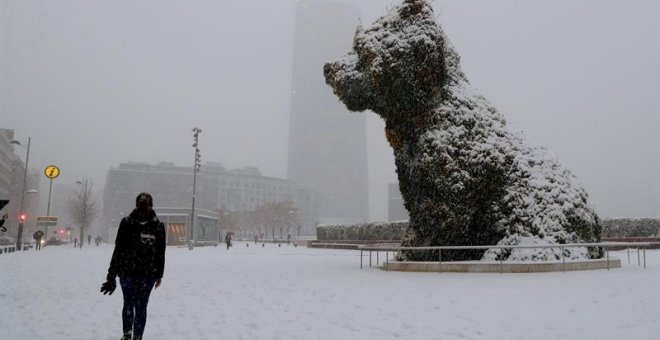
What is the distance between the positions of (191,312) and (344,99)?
925 centimetres

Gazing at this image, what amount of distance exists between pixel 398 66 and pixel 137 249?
10.5 metres

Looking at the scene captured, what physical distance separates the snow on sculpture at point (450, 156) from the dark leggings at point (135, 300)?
978 cm

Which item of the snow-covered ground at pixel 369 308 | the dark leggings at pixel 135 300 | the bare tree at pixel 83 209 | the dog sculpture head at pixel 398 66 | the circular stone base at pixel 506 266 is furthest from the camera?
the bare tree at pixel 83 209

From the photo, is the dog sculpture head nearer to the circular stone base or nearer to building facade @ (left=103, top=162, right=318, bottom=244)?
the circular stone base

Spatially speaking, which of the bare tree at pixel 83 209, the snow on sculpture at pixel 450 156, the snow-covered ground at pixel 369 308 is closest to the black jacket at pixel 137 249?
the snow-covered ground at pixel 369 308

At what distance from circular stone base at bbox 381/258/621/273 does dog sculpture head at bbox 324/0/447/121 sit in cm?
454

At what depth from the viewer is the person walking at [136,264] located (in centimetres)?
557

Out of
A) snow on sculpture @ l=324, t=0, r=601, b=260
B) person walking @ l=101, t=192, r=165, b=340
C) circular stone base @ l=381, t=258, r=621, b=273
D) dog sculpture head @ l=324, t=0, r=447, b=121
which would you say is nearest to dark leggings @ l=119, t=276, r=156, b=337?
person walking @ l=101, t=192, r=165, b=340

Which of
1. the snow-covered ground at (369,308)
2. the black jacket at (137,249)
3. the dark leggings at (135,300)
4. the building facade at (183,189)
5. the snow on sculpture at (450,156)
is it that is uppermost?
the building facade at (183,189)

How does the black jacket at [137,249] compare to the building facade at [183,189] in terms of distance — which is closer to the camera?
the black jacket at [137,249]

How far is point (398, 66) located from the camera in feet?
47.4

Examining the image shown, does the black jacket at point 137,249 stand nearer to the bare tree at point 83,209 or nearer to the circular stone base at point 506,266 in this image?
the circular stone base at point 506,266

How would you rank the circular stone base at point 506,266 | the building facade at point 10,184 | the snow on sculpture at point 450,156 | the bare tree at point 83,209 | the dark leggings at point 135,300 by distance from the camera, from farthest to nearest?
the building facade at point 10,184 < the bare tree at point 83,209 < the snow on sculpture at point 450,156 < the circular stone base at point 506,266 < the dark leggings at point 135,300

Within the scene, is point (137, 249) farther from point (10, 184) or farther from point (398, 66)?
point (10, 184)
